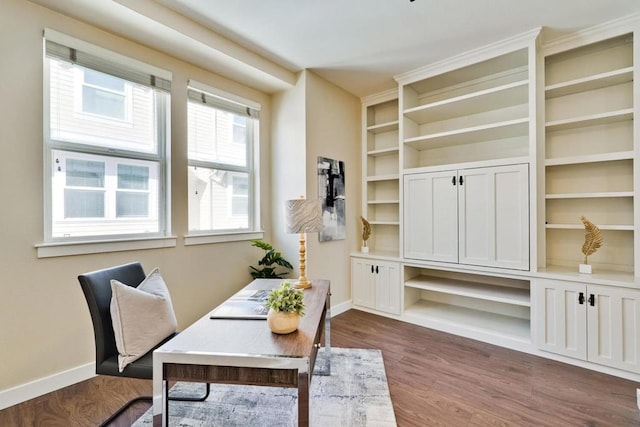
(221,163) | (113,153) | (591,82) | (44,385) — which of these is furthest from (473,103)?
(44,385)

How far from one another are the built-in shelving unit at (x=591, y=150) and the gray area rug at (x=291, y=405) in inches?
87.1

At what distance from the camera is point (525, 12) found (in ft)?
7.59

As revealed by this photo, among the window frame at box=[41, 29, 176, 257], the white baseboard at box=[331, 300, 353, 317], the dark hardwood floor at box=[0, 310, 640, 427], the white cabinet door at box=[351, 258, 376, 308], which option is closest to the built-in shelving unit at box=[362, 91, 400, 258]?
the white cabinet door at box=[351, 258, 376, 308]

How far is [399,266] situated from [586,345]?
1680 mm

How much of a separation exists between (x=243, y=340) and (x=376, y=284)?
2.59 meters

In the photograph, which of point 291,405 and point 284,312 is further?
point 291,405

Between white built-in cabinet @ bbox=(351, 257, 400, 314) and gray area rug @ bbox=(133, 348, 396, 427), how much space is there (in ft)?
4.22

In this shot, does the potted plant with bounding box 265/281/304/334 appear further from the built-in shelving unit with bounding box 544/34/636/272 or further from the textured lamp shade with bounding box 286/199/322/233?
the built-in shelving unit with bounding box 544/34/636/272

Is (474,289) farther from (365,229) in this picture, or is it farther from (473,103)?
(473,103)

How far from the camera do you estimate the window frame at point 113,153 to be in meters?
2.06

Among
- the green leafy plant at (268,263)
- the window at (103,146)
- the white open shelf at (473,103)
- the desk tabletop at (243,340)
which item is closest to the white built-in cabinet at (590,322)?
the white open shelf at (473,103)

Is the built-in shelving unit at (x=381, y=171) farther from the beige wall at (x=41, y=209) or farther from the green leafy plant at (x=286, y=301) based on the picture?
the green leafy plant at (x=286, y=301)

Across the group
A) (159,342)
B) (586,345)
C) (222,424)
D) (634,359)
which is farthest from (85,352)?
(634,359)

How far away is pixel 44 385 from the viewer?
200 cm
